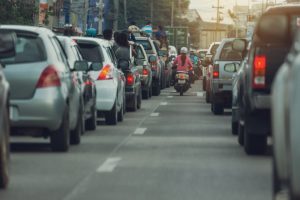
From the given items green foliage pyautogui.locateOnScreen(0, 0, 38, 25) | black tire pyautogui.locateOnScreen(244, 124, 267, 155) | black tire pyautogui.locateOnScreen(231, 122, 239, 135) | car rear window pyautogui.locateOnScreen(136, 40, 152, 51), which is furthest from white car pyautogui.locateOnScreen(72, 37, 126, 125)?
car rear window pyautogui.locateOnScreen(136, 40, 152, 51)

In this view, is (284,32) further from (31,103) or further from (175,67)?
(175,67)

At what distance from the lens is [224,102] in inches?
1252

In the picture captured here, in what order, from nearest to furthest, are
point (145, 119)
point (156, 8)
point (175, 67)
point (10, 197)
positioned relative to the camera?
1. point (10, 197)
2. point (145, 119)
3. point (175, 67)
4. point (156, 8)

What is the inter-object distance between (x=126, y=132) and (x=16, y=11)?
14784mm

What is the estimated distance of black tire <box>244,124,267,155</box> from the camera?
18250 millimetres

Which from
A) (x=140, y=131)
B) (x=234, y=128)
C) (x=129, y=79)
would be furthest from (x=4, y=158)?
(x=129, y=79)

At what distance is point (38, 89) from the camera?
1819cm

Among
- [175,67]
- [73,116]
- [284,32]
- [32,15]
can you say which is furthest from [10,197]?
[175,67]

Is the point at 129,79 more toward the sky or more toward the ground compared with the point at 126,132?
more toward the sky

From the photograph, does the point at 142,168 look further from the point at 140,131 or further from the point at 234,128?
the point at 140,131

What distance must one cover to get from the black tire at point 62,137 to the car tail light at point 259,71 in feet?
8.29

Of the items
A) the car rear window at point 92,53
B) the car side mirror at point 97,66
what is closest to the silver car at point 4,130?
the car side mirror at point 97,66

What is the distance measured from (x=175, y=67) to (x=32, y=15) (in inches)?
311

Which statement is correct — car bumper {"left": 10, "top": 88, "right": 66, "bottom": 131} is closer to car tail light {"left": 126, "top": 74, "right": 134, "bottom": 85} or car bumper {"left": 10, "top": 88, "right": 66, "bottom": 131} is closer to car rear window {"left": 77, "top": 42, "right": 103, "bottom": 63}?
car rear window {"left": 77, "top": 42, "right": 103, "bottom": 63}
